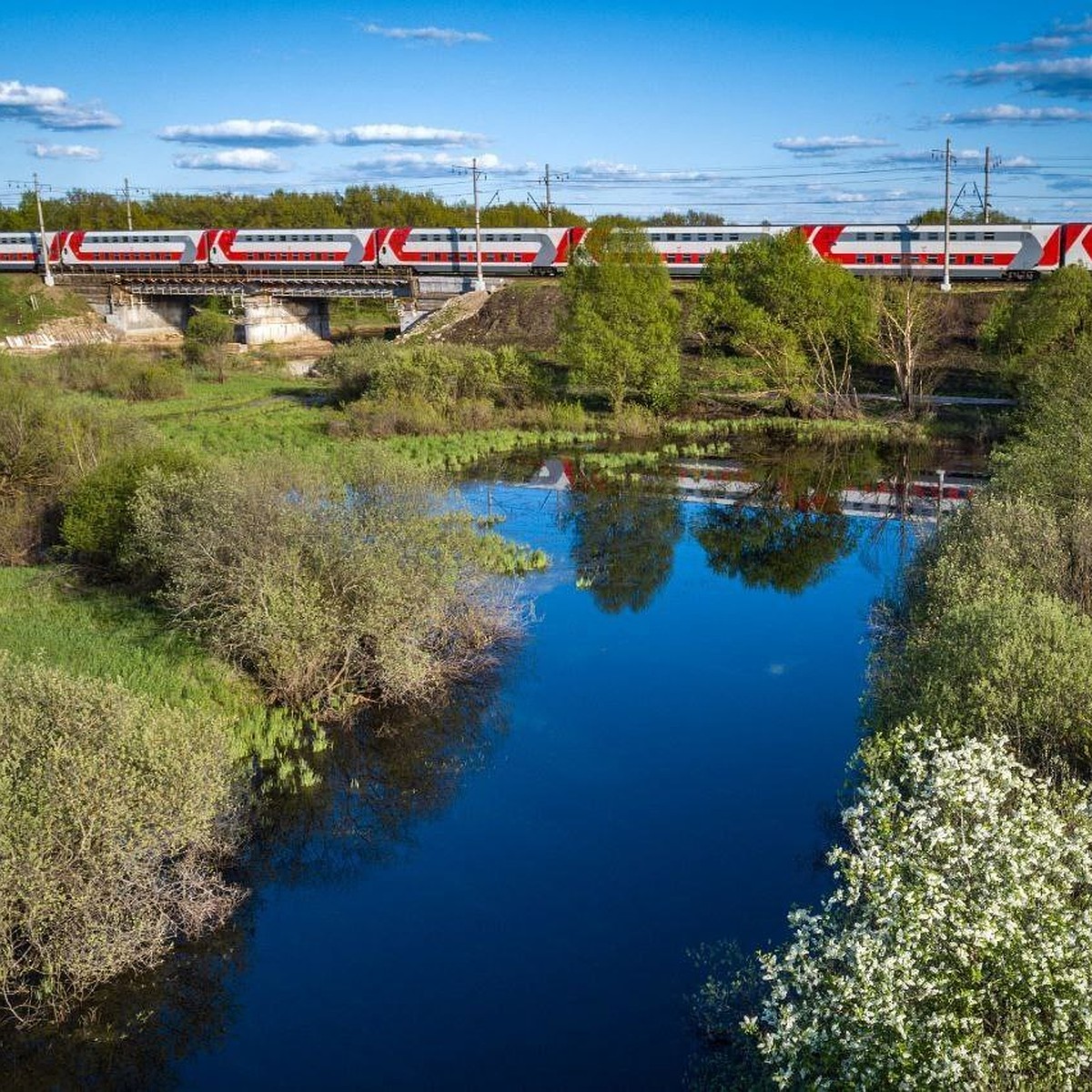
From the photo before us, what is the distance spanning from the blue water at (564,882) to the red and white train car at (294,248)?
54.6 metres

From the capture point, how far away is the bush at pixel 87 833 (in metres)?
13.4

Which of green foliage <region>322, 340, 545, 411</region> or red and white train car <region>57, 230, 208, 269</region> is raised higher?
red and white train car <region>57, 230, 208, 269</region>

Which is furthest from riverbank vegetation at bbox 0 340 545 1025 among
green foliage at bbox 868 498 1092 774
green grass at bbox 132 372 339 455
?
green foliage at bbox 868 498 1092 774

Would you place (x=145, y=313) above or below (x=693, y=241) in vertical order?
below

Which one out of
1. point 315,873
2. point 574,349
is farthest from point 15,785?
point 574,349

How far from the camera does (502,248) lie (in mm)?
73812

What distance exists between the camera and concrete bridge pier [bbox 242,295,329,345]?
73.2m

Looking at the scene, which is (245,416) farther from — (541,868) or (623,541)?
(541,868)

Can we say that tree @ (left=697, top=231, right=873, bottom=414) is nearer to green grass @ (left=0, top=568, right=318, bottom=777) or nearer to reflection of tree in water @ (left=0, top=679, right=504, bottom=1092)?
reflection of tree in water @ (left=0, top=679, right=504, bottom=1092)

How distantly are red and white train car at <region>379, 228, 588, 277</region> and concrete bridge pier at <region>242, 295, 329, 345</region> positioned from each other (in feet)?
22.5

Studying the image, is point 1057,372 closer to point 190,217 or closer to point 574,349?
point 574,349

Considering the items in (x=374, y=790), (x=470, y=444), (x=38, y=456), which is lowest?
(x=374, y=790)

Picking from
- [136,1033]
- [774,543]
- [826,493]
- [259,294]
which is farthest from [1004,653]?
[259,294]

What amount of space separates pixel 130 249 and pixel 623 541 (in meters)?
61.2
